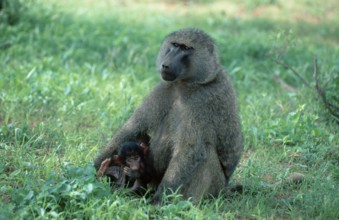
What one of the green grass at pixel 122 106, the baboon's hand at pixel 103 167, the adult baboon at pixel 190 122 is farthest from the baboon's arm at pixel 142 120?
the green grass at pixel 122 106

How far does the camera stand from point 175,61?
13.2 feet

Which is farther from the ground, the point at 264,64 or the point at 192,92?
the point at 192,92

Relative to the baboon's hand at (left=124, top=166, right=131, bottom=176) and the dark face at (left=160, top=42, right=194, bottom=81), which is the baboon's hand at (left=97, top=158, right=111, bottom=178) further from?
the dark face at (left=160, top=42, right=194, bottom=81)

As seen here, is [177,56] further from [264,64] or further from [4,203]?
[264,64]

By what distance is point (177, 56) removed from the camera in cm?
406

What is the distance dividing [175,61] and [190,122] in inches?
16.9

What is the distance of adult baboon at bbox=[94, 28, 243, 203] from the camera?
12.8ft

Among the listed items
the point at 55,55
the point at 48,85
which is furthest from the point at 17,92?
the point at 55,55

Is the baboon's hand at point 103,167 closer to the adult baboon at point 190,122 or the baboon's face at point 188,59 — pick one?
the adult baboon at point 190,122

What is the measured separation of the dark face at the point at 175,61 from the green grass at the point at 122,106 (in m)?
0.80

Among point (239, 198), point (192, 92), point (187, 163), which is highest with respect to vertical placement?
point (192, 92)

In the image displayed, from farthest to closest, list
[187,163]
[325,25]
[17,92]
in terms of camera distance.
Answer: [325,25] < [17,92] < [187,163]

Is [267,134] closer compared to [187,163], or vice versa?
[187,163]

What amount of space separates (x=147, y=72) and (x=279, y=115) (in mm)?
1772
